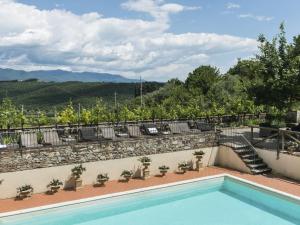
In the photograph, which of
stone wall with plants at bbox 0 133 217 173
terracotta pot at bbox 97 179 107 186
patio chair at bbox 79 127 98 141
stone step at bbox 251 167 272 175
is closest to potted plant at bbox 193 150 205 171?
stone wall with plants at bbox 0 133 217 173

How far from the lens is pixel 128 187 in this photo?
1617 cm

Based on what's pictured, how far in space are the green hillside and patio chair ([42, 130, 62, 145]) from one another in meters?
58.8

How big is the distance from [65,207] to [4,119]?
8.92m

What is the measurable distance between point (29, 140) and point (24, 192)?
2328 mm

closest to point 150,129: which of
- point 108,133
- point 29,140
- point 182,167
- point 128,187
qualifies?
point 108,133

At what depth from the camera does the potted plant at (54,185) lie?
606 inches

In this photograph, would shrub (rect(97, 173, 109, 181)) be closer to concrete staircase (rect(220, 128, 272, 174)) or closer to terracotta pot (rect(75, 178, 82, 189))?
terracotta pot (rect(75, 178, 82, 189))

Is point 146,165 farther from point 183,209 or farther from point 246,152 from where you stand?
point 246,152

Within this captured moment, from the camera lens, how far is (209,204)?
14766 millimetres

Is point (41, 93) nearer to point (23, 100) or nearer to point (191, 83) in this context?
point (23, 100)

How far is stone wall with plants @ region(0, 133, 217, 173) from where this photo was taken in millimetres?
14742

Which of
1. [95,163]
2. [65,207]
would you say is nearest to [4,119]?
[95,163]

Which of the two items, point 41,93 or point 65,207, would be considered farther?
point 41,93

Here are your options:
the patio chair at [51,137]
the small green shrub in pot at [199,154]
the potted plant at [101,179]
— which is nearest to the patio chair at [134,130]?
the potted plant at [101,179]
